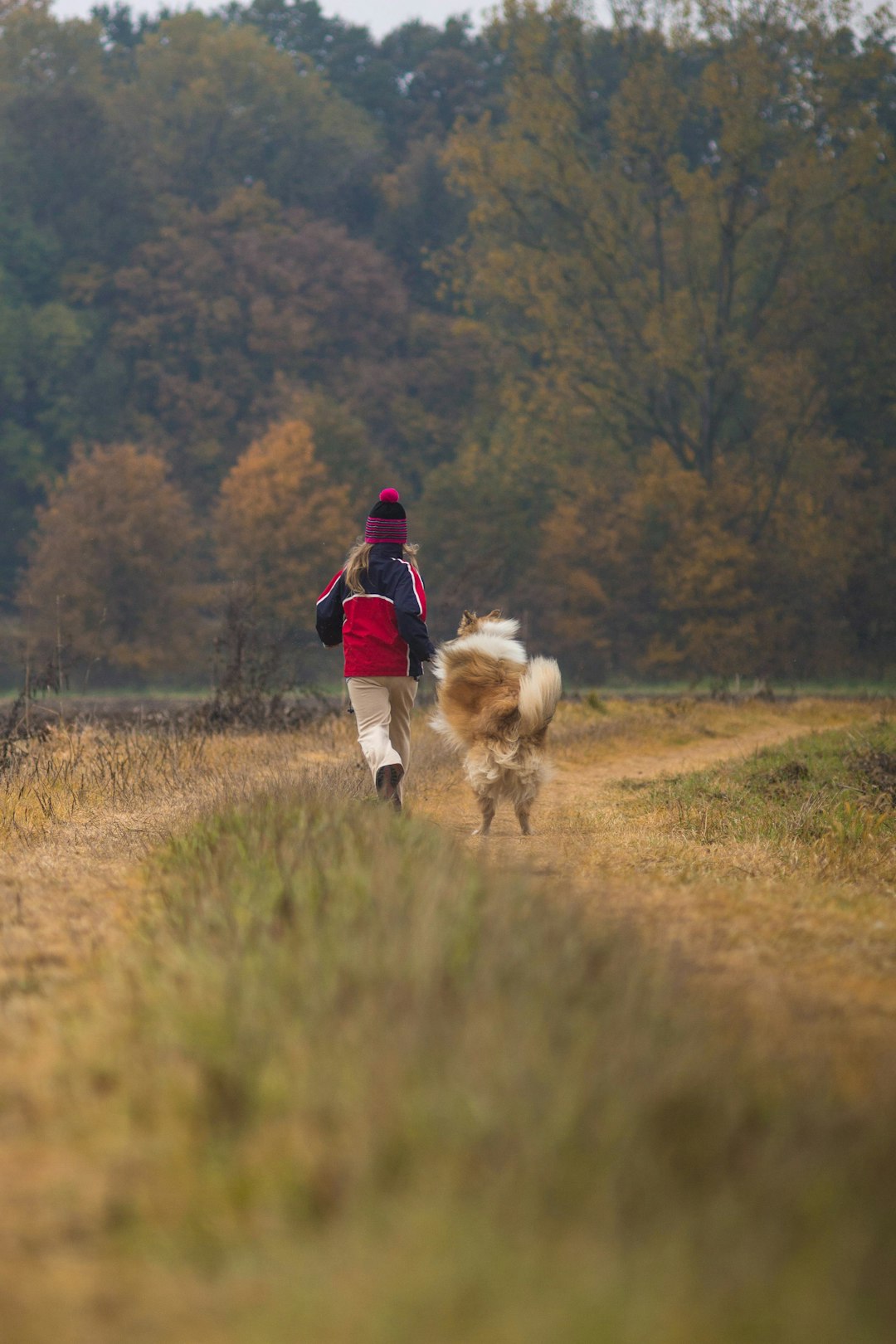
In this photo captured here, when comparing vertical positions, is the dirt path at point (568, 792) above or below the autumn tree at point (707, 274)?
below

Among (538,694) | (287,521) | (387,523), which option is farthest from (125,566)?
(538,694)

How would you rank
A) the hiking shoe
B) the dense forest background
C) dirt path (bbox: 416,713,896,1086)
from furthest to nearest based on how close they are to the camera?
the dense forest background → the hiking shoe → dirt path (bbox: 416,713,896,1086)

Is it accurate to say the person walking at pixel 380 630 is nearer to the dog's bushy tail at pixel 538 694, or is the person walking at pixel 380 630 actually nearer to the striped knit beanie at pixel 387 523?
the striped knit beanie at pixel 387 523

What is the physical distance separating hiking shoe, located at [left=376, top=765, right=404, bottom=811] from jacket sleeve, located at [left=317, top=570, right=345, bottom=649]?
0.91 m

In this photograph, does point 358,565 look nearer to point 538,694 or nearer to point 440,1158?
point 538,694

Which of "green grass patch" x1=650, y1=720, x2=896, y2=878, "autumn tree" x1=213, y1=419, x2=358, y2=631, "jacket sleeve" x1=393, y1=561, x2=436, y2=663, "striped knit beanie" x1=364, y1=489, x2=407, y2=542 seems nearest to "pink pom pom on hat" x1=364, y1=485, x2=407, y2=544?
"striped knit beanie" x1=364, y1=489, x2=407, y2=542

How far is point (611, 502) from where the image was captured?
43375 millimetres

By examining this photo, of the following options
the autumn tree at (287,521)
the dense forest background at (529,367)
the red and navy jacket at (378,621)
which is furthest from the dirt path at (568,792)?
the autumn tree at (287,521)

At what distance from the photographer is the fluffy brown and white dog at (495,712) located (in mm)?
9703

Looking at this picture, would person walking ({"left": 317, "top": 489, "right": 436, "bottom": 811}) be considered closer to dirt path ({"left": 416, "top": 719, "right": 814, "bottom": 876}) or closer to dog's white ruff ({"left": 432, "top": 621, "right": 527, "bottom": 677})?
dog's white ruff ({"left": 432, "top": 621, "right": 527, "bottom": 677})

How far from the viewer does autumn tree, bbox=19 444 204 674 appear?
40156mm

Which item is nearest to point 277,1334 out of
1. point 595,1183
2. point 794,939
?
point 595,1183

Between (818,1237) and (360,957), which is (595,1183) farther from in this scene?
(360,957)

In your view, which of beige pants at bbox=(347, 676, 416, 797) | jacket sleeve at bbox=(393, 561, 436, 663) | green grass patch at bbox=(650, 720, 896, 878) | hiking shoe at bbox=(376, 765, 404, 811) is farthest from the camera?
beige pants at bbox=(347, 676, 416, 797)
